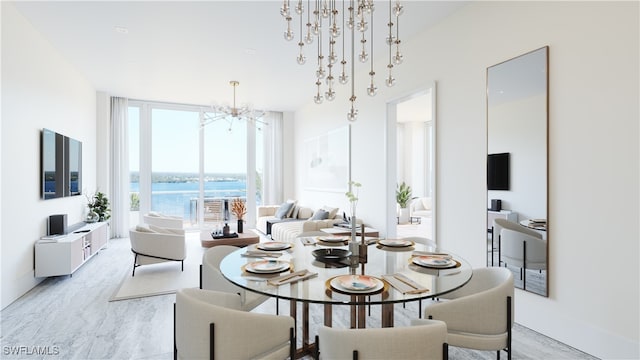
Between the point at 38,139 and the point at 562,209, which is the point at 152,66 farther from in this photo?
the point at 562,209

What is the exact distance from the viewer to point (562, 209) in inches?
97.4

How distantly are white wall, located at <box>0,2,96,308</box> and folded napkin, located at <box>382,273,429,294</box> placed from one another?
3.76m

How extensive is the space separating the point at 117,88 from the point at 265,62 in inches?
134

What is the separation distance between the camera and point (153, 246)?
13.7 ft

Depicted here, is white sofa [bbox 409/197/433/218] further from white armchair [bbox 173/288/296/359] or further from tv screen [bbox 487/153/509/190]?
white armchair [bbox 173/288/296/359]

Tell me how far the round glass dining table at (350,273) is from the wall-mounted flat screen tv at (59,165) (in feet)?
10.9

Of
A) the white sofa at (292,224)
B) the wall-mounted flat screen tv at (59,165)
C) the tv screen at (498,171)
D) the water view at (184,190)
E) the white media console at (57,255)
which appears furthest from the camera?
the water view at (184,190)

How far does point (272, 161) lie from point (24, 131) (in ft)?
17.0

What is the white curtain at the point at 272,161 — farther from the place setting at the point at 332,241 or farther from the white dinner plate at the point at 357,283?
the white dinner plate at the point at 357,283

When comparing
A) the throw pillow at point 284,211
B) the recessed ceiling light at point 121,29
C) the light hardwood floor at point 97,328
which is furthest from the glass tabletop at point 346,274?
the throw pillow at point 284,211

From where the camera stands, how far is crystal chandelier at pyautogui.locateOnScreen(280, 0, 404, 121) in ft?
7.39

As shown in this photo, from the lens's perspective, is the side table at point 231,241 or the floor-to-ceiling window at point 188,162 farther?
Answer: the floor-to-ceiling window at point 188,162

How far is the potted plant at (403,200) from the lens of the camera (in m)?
8.70

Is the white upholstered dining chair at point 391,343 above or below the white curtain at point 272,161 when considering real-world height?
below
